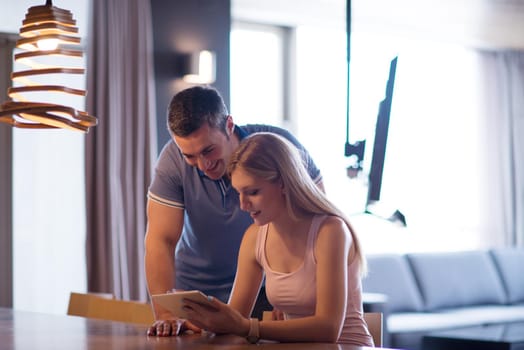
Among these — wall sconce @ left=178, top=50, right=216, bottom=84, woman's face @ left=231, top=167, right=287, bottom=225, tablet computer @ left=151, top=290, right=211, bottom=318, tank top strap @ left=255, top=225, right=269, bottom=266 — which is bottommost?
tablet computer @ left=151, top=290, right=211, bottom=318

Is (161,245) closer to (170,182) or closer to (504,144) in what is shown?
(170,182)

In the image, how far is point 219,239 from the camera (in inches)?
119

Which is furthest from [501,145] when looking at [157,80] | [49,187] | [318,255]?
[318,255]

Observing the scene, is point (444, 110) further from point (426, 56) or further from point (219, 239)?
point (219, 239)

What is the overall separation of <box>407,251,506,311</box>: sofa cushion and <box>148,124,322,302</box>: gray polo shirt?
3995 millimetres

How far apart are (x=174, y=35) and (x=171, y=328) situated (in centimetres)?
350

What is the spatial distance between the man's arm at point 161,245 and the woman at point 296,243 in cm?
47

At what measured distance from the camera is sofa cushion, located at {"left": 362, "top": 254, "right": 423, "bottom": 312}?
6418mm

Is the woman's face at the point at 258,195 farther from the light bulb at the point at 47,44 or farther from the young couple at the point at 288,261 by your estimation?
the light bulb at the point at 47,44

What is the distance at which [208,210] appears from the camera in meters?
2.99

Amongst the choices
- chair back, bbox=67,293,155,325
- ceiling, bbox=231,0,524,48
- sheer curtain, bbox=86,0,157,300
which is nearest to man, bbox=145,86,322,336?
chair back, bbox=67,293,155,325

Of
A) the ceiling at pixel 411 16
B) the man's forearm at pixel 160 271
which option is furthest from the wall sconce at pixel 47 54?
the ceiling at pixel 411 16

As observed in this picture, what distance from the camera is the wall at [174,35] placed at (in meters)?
5.60

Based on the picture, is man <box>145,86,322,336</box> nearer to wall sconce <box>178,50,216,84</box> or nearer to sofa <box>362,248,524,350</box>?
wall sconce <box>178,50,216,84</box>
